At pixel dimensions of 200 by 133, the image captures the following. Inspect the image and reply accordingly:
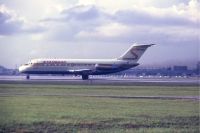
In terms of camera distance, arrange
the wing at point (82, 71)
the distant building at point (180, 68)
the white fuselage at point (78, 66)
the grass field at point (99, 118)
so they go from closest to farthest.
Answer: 1. the grass field at point (99, 118)
2. the wing at point (82, 71)
3. the white fuselage at point (78, 66)
4. the distant building at point (180, 68)

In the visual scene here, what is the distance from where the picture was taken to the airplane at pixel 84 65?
71.9 metres

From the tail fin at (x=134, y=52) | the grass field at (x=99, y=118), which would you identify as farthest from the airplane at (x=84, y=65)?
the grass field at (x=99, y=118)

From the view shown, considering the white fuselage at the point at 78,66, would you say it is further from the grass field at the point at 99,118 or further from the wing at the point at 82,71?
the grass field at the point at 99,118

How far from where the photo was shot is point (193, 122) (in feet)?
58.6

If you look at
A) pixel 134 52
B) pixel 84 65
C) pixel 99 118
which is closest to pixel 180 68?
pixel 134 52

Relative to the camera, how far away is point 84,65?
7225 cm

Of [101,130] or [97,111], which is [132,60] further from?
[101,130]

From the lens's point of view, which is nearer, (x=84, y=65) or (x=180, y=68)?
(x=84, y=65)

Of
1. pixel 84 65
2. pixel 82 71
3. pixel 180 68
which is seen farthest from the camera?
pixel 180 68

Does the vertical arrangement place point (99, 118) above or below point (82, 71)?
below

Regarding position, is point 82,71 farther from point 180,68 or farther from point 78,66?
point 180,68

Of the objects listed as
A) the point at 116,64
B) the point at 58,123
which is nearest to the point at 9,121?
the point at 58,123

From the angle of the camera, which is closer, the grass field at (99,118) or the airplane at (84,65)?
the grass field at (99,118)

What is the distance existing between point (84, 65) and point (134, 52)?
868 cm
